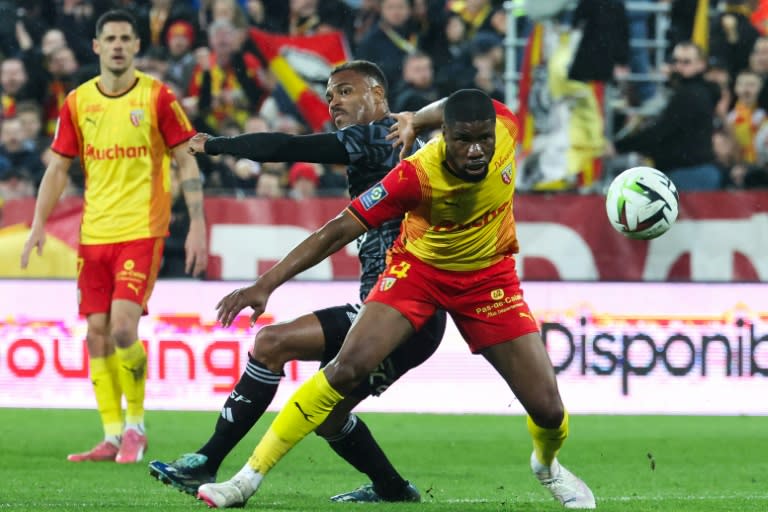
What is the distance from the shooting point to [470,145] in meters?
5.80

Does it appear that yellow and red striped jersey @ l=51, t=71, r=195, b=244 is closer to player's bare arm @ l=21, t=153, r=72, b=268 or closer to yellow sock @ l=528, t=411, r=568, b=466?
player's bare arm @ l=21, t=153, r=72, b=268

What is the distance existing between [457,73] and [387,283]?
25.0 ft

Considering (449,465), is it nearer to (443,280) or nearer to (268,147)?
(443,280)

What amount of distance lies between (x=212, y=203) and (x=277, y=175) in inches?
36.3

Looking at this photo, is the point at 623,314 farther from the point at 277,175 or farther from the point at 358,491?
the point at 358,491

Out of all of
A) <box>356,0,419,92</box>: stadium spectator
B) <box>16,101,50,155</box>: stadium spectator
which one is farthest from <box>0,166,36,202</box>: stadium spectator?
<box>356,0,419,92</box>: stadium spectator

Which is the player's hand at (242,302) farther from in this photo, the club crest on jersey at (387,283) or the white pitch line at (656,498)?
the white pitch line at (656,498)

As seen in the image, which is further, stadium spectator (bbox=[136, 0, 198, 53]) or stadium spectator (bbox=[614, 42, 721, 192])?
stadium spectator (bbox=[136, 0, 198, 53])

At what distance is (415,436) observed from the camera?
10.3 meters

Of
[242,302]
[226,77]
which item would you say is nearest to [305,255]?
[242,302]

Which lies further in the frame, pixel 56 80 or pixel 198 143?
pixel 56 80

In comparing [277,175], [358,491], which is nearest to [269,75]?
[277,175]

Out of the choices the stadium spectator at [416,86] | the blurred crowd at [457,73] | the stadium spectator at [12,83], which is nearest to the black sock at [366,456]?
the blurred crowd at [457,73]

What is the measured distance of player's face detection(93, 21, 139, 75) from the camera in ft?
28.8
